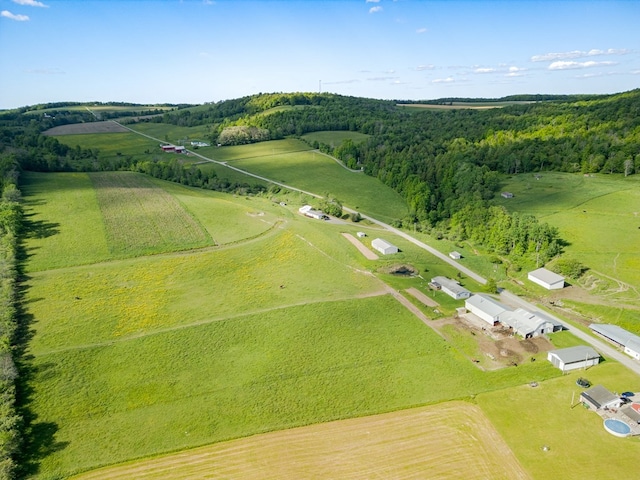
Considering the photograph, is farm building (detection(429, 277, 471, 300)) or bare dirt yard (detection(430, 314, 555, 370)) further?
farm building (detection(429, 277, 471, 300))

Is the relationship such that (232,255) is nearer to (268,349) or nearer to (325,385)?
(268,349)

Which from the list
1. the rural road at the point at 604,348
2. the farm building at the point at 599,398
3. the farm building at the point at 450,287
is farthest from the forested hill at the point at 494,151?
the farm building at the point at 599,398

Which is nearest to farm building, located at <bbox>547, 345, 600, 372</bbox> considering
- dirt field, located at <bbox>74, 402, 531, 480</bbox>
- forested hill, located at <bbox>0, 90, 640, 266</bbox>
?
dirt field, located at <bbox>74, 402, 531, 480</bbox>

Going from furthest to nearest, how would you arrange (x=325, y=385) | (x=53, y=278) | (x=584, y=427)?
(x=53, y=278) → (x=325, y=385) → (x=584, y=427)

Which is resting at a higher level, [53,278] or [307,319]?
[53,278]

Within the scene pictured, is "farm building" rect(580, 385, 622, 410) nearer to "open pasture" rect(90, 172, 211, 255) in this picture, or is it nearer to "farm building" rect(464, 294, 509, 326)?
"farm building" rect(464, 294, 509, 326)

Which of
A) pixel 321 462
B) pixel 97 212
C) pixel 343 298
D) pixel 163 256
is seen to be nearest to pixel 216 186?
pixel 97 212

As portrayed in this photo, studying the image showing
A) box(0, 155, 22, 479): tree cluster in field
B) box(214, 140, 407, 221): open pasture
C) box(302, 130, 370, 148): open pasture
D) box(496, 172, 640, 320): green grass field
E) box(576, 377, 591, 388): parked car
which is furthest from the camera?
box(302, 130, 370, 148): open pasture
